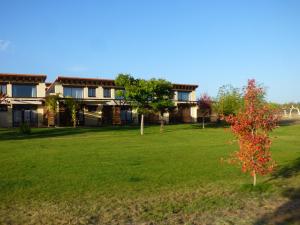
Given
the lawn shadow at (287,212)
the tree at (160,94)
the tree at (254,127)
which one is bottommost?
the lawn shadow at (287,212)

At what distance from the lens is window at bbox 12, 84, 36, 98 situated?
50.8m

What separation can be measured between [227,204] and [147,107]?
1303 inches

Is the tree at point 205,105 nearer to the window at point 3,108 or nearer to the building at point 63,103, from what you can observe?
the building at point 63,103

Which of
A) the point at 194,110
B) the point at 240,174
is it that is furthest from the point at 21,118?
the point at 240,174

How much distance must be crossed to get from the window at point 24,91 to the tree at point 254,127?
4424cm

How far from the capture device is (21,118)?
168ft

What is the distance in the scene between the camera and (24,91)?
51219 millimetres

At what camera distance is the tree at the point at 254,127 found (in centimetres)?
1187

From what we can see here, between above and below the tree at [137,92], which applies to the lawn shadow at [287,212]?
below

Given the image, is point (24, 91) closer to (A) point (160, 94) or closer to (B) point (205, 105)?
(A) point (160, 94)

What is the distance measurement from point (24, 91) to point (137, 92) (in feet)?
65.3

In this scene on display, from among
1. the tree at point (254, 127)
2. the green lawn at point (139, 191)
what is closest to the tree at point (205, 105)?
the green lawn at point (139, 191)

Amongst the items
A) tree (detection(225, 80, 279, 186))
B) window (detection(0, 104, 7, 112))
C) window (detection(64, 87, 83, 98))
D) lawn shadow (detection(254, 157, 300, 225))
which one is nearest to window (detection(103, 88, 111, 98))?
window (detection(64, 87, 83, 98))

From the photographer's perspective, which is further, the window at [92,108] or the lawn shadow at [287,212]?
the window at [92,108]
